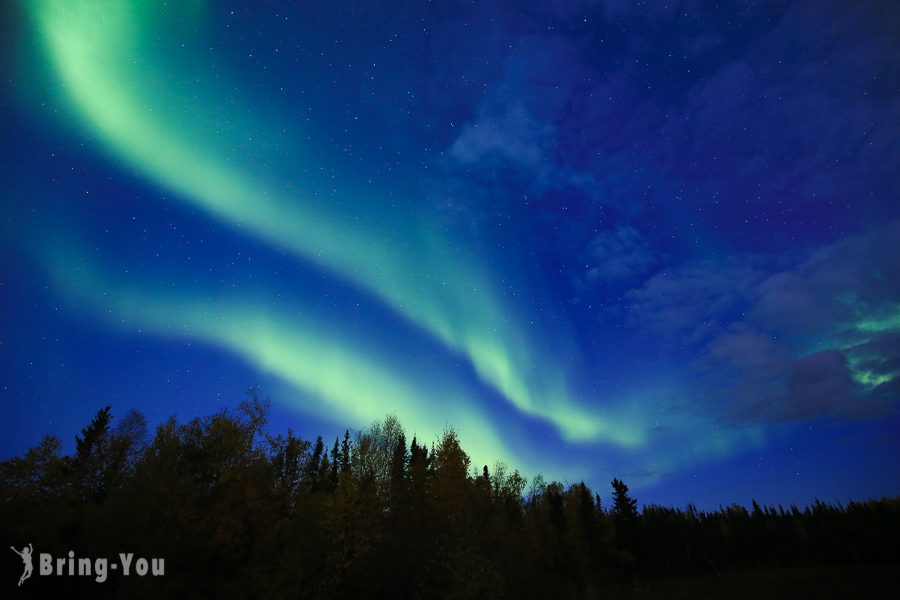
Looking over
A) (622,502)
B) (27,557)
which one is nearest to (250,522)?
(27,557)

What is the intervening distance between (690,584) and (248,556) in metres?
87.4

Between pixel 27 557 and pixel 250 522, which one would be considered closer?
pixel 27 557

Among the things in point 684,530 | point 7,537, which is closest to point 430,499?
point 7,537

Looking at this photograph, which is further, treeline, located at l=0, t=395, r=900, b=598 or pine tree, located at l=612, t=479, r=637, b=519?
pine tree, located at l=612, t=479, r=637, b=519

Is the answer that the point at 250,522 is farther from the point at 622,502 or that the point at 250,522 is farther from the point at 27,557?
the point at 622,502

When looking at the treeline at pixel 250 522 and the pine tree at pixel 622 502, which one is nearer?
the treeline at pixel 250 522

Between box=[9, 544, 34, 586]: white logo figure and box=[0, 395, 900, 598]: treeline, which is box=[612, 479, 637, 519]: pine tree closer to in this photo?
box=[0, 395, 900, 598]: treeline

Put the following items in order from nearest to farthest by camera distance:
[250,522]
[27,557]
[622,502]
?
[27,557], [250,522], [622,502]

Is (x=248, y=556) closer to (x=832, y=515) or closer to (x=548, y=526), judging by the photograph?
(x=548, y=526)

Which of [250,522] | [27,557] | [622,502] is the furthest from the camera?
[622,502]

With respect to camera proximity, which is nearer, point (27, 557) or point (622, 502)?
point (27, 557)

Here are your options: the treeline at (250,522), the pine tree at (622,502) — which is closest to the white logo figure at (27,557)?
the treeline at (250,522)

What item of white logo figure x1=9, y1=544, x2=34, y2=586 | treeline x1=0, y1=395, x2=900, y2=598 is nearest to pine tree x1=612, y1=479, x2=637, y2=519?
treeline x1=0, y1=395, x2=900, y2=598

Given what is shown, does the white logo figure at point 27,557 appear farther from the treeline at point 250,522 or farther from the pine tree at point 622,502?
the pine tree at point 622,502
